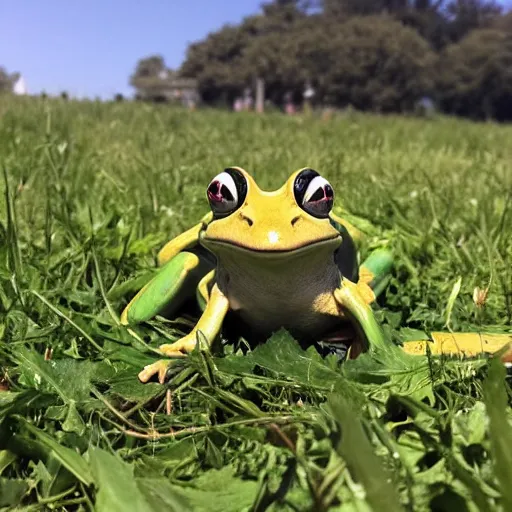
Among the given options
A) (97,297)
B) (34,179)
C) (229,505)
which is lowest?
(229,505)

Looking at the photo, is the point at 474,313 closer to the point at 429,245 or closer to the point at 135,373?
the point at 429,245

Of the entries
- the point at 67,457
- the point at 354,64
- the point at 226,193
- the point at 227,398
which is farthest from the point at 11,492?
the point at 354,64

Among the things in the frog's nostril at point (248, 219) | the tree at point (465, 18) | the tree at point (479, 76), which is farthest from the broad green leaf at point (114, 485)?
the tree at point (465, 18)

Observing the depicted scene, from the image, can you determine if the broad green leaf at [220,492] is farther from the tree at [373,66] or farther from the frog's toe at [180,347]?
the tree at [373,66]

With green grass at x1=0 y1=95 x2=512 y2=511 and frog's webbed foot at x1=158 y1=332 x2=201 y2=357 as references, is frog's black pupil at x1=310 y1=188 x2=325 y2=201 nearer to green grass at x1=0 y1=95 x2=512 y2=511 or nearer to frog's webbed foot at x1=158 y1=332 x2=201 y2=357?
green grass at x1=0 y1=95 x2=512 y2=511

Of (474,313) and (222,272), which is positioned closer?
(222,272)

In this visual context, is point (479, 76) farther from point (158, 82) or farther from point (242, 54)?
point (158, 82)

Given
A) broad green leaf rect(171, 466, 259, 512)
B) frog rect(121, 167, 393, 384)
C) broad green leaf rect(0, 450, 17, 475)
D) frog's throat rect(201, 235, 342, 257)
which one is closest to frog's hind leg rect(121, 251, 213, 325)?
frog rect(121, 167, 393, 384)

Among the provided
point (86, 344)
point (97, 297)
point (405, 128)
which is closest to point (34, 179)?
point (97, 297)
